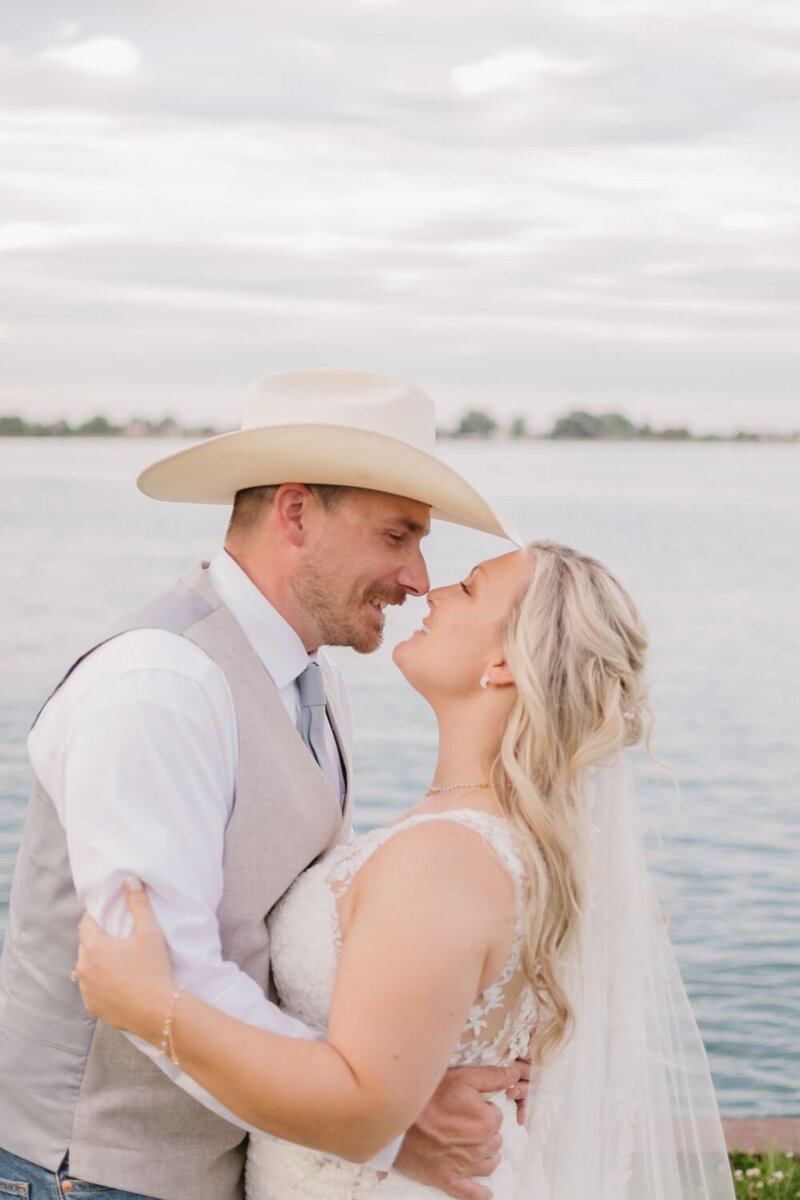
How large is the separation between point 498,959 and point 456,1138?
1.19ft

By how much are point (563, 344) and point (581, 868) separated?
55524 mm

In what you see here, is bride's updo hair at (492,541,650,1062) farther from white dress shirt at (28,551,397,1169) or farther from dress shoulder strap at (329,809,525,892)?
white dress shirt at (28,551,397,1169)

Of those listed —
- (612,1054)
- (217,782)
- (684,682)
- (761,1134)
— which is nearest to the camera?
(217,782)

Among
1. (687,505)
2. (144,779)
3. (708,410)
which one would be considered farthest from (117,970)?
(687,505)

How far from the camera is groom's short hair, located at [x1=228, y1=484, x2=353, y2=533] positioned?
9.21ft

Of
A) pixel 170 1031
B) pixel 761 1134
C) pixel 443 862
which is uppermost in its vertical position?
pixel 443 862

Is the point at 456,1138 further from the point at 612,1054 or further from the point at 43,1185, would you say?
the point at 43,1185

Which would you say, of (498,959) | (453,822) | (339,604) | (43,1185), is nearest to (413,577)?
(339,604)

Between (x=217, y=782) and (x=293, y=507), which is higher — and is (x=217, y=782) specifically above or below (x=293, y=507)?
below

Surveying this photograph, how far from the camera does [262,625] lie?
2.65m

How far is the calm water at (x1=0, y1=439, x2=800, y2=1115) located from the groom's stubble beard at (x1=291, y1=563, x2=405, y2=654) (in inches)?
27.8

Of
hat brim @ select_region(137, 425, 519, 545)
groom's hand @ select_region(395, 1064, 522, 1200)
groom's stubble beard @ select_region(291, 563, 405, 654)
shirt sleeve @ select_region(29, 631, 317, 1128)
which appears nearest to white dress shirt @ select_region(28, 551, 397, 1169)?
shirt sleeve @ select_region(29, 631, 317, 1128)

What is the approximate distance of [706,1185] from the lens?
298 cm

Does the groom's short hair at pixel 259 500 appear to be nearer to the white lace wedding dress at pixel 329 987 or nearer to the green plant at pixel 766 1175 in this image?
the white lace wedding dress at pixel 329 987
